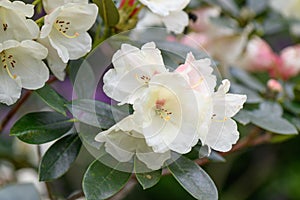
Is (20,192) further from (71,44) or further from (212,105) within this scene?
(212,105)

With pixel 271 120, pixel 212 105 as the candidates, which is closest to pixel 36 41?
pixel 212 105

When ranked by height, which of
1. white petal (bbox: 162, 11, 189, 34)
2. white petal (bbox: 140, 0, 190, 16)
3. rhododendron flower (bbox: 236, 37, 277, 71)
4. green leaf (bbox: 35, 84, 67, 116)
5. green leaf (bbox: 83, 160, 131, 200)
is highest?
white petal (bbox: 140, 0, 190, 16)

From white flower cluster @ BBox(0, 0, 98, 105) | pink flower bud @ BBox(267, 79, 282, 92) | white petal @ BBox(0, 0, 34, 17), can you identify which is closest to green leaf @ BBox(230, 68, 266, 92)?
pink flower bud @ BBox(267, 79, 282, 92)

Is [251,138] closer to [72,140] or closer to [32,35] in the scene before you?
[72,140]

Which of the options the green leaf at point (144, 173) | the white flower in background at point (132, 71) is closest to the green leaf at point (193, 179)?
the green leaf at point (144, 173)

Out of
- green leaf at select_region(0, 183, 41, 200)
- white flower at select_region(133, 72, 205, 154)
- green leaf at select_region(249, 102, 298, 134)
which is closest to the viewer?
white flower at select_region(133, 72, 205, 154)

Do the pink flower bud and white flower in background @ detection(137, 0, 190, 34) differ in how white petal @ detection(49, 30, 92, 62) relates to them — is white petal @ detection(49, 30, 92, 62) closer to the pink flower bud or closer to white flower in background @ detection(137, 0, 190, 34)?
white flower in background @ detection(137, 0, 190, 34)
